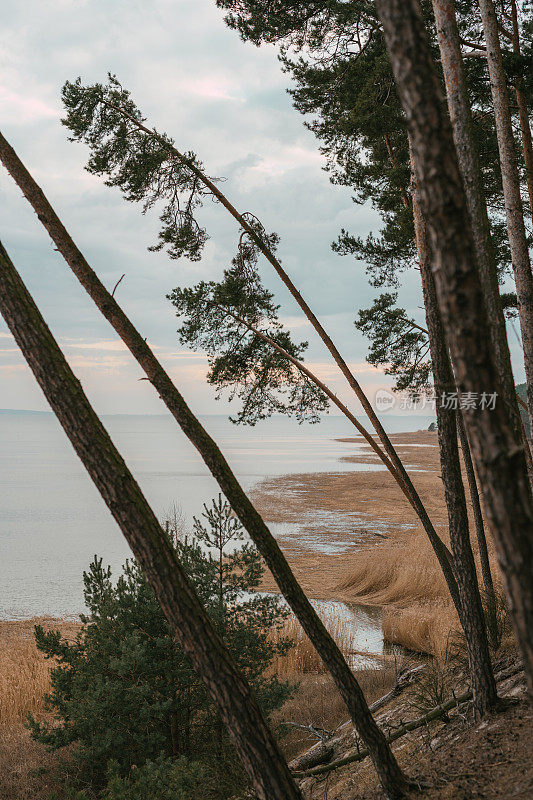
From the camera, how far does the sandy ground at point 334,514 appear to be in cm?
1207

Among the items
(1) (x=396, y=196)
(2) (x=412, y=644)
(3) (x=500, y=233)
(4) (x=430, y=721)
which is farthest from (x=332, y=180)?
(4) (x=430, y=721)

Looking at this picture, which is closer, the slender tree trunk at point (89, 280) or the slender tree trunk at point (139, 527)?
the slender tree trunk at point (139, 527)

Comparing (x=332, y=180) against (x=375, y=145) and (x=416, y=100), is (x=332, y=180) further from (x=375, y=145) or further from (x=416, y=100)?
(x=416, y=100)

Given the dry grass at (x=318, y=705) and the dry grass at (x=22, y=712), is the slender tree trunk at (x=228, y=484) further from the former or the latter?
the dry grass at (x=22, y=712)

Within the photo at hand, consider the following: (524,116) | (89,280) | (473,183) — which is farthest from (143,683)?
(524,116)

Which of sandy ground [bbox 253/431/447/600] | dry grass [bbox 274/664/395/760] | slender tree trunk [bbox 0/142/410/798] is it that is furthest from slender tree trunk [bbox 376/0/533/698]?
sandy ground [bbox 253/431/447/600]

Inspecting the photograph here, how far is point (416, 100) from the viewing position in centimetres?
147

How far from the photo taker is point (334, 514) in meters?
18.4

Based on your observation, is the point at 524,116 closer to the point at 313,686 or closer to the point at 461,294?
the point at 313,686

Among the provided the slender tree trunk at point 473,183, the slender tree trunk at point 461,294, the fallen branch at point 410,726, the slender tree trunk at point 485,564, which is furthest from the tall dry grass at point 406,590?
the slender tree trunk at point 461,294

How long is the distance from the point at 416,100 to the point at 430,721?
356 cm

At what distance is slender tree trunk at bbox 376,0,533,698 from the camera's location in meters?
1.40

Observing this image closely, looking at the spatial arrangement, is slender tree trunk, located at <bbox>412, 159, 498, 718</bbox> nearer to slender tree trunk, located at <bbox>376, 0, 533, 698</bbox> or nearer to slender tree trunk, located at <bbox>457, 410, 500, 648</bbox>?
slender tree trunk, located at <bbox>457, 410, 500, 648</bbox>

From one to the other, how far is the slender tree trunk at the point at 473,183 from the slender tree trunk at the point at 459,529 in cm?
33
